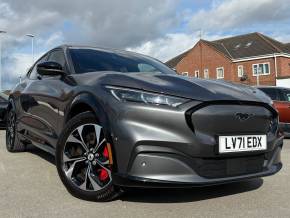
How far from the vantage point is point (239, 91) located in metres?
3.76

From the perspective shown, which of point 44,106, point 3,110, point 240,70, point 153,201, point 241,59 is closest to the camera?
point 153,201

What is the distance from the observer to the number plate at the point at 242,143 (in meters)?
3.33

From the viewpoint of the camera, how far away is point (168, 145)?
10.5ft

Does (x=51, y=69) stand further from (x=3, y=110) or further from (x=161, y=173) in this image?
(x=3, y=110)

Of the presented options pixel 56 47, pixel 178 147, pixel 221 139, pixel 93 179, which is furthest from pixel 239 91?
pixel 56 47

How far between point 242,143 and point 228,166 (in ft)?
0.73

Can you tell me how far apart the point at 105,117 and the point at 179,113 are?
61 cm

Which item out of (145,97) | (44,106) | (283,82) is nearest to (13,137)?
(44,106)

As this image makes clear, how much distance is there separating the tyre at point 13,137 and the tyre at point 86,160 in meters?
2.70

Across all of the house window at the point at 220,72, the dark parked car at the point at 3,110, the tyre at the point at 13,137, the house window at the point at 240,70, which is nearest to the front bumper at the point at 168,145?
the tyre at the point at 13,137

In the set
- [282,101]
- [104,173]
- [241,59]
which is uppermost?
[241,59]

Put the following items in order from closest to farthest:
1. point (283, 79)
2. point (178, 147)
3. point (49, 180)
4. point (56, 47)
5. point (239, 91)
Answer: point (178, 147) → point (239, 91) → point (49, 180) → point (56, 47) → point (283, 79)

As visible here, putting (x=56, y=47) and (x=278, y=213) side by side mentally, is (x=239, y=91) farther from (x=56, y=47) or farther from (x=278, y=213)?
(x=56, y=47)

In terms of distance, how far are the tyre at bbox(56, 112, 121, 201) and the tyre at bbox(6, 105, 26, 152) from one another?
2.70 metres
